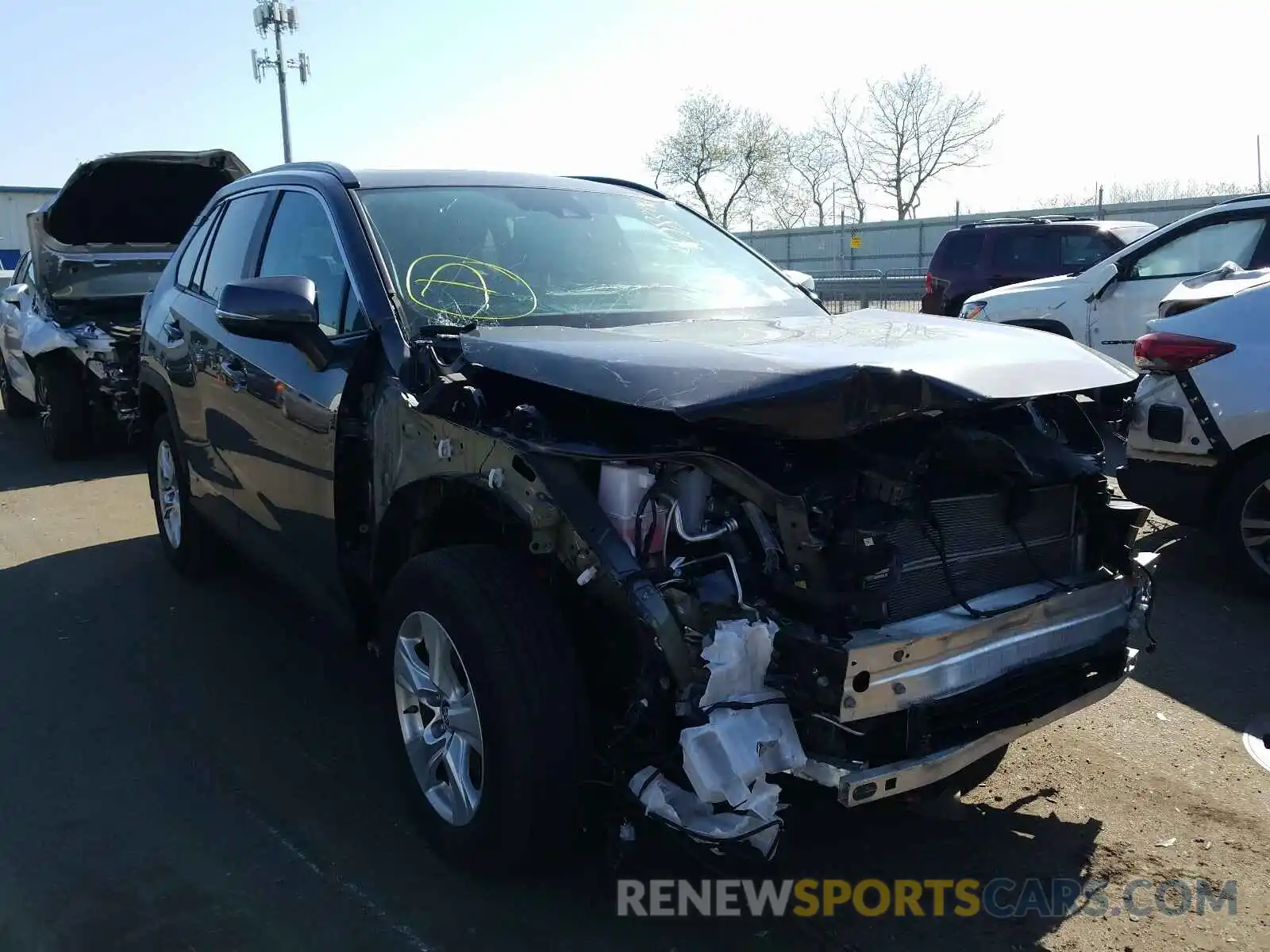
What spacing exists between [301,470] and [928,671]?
7.46 feet

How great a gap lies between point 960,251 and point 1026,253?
81cm

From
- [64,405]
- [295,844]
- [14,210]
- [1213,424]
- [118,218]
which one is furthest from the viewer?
[14,210]

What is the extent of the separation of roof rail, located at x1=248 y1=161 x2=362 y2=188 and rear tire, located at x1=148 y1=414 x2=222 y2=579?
1700mm

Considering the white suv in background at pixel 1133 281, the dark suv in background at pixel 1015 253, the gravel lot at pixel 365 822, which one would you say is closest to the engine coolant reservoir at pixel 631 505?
the gravel lot at pixel 365 822

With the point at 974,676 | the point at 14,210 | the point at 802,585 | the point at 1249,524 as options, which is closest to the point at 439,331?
the point at 802,585

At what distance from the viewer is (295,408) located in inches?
148

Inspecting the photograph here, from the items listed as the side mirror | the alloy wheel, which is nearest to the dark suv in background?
the side mirror

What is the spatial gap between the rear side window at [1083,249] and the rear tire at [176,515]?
1102 cm

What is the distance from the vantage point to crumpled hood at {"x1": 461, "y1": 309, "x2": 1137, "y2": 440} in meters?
2.46

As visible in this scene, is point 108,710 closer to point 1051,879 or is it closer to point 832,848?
point 832,848

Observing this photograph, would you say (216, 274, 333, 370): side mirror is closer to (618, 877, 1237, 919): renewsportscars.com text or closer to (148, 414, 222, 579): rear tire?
(618, 877, 1237, 919): renewsportscars.com text

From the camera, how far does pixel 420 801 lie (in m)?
3.11

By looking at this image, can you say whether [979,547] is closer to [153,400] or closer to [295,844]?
[295,844]

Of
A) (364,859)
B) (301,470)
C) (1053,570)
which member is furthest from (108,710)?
(1053,570)
